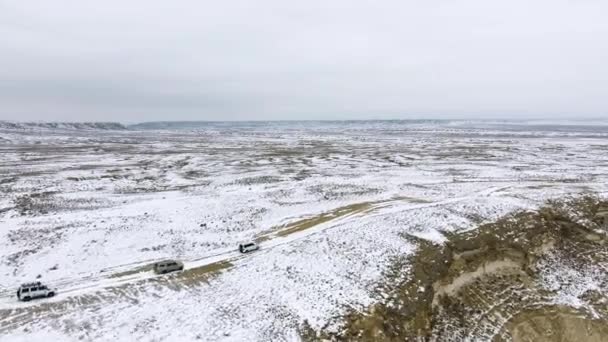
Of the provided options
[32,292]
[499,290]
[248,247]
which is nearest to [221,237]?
[248,247]

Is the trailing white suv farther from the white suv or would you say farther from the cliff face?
the cliff face

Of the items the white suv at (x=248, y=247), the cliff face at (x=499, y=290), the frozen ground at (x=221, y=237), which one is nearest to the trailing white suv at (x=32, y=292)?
the frozen ground at (x=221, y=237)

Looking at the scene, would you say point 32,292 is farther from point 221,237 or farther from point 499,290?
point 499,290

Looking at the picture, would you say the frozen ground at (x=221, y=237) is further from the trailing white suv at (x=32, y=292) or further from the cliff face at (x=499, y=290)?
the cliff face at (x=499, y=290)

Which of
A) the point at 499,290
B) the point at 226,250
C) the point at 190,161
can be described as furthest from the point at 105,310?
the point at 190,161

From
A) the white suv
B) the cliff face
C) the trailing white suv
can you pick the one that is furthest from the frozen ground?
the cliff face

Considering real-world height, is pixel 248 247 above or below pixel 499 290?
above
